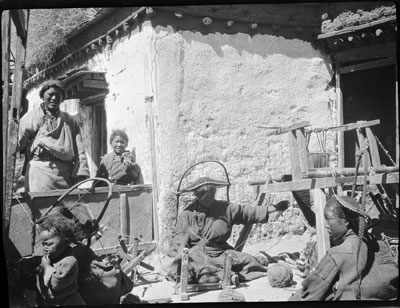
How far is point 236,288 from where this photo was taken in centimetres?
499

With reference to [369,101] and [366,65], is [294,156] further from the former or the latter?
[369,101]

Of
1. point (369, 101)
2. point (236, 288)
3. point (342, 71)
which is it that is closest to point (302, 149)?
point (236, 288)

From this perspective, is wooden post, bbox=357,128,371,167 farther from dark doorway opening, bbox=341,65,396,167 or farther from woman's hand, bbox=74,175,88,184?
woman's hand, bbox=74,175,88,184

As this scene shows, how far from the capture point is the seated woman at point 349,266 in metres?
4.42

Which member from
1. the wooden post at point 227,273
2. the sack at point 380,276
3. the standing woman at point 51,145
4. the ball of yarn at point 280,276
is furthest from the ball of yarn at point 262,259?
the standing woman at point 51,145

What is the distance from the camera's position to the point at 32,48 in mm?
5859

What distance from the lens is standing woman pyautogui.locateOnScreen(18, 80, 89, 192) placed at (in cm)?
496

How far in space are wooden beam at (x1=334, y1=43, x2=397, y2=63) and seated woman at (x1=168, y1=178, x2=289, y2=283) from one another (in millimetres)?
1857

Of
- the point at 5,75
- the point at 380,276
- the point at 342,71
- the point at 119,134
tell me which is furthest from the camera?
the point at 342,71

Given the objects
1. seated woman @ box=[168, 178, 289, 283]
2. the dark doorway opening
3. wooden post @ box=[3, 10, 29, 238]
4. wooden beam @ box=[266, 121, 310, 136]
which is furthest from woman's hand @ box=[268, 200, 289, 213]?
wooden post @ box=[3, 10, 29, 238]

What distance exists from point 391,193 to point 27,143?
3.33 m

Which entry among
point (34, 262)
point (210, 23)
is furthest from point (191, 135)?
point (34, 262)

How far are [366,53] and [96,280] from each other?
3668 mm

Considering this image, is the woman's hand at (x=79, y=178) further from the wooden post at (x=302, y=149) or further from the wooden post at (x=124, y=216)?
the wooden post at (x=302, y=149)
